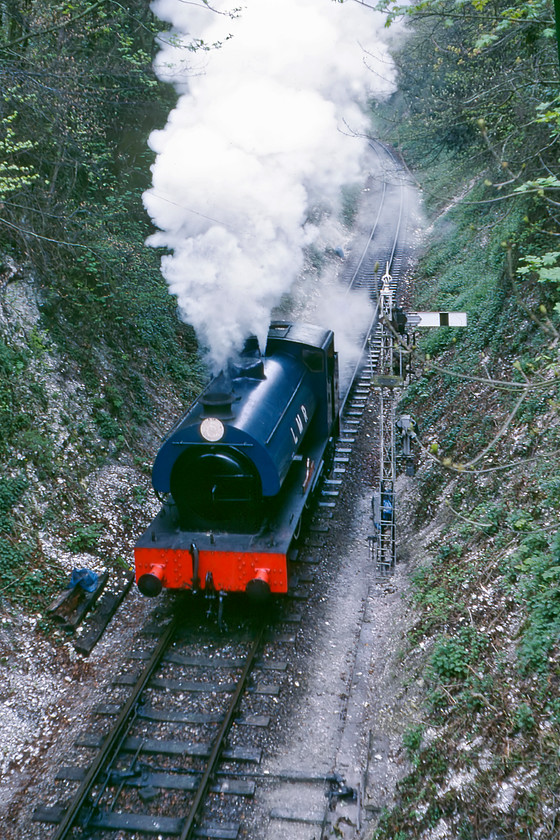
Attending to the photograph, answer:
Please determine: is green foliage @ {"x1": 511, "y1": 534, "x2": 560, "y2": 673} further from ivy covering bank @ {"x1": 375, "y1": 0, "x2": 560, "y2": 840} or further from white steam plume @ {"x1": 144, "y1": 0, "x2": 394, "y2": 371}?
white steam plume @ {"x1": 144, "y1": 0, "x2": 394, "y2": 371}

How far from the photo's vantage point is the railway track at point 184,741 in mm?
5707

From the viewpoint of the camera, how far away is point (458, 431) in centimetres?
1084

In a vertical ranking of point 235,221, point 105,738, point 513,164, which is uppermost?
point 513,164

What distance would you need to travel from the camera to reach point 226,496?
26.1 ft

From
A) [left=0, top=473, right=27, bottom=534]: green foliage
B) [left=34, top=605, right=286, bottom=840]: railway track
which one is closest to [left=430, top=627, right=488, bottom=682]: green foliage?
[left=34, top=605, right=286, bottom=840]: railway track

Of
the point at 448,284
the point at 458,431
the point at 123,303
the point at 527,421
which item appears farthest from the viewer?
the point at 448,284

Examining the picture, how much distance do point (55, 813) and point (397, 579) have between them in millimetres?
5371

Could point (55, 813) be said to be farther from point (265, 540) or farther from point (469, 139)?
point (469, 139)

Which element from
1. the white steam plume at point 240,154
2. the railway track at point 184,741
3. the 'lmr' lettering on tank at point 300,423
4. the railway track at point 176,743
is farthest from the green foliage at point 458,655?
the white steam plume at point 240,154

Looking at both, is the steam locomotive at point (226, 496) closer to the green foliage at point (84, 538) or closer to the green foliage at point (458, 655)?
the green foliage at point (84, 538)

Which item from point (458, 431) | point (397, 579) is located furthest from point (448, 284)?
point (397, 579)

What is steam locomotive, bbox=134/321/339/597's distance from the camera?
7676 mm

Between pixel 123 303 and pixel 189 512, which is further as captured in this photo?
pixel 123 303

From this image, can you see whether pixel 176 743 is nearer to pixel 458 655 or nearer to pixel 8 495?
pixel 458 655
